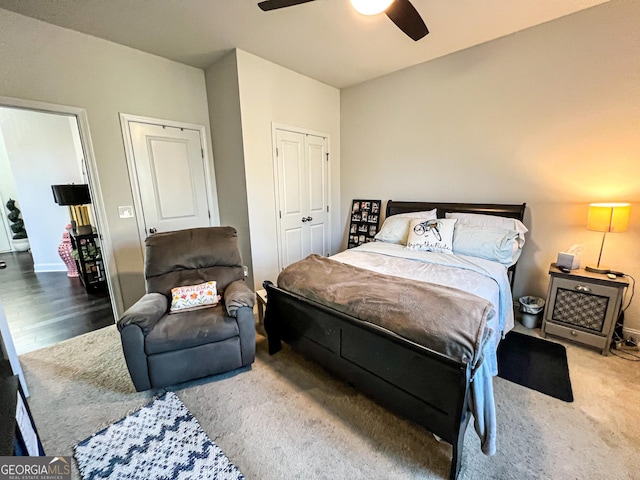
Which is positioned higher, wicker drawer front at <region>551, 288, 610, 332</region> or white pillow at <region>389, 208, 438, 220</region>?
white pillow at <region>389, 208, 438, 220</region>

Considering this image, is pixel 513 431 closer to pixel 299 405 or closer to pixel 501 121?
pixel 299 405

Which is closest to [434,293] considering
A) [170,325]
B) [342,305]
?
[342,305]

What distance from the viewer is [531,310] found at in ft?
8.68

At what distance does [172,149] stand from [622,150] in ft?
14.5

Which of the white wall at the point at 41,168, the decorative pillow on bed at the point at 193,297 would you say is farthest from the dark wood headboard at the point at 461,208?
the white wall at the point at 41,168

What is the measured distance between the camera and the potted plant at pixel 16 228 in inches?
231

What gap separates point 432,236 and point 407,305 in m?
1.43

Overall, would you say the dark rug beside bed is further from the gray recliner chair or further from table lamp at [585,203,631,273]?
the gray recliner chair

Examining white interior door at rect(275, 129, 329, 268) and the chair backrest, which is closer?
the chair backrest

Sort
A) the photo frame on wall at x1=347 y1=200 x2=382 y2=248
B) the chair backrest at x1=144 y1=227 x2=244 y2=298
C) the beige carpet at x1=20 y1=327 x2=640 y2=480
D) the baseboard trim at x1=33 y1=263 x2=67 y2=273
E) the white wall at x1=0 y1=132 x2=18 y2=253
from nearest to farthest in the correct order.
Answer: the beige carpet at x1=20 y1=327 x2=640 y2=480, the chair backrest at x1=144 y1=227 x2=244 y2=298, the photo frame on wall at x1=347 y1=200 x2=382 y2=248, the baseboard trim at x1=33 y1=263 x2=67 y2=273, the white wall at x1=0 y1=132 x2=18 y2=253

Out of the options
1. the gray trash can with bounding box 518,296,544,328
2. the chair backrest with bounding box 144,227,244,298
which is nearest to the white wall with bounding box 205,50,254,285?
the chair backrest with bounding box 144,227,244,298

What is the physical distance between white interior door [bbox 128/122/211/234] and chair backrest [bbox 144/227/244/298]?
2.90ft

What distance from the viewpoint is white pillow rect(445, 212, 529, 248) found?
2.62 m

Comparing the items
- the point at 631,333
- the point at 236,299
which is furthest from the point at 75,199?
the point at 631,333
